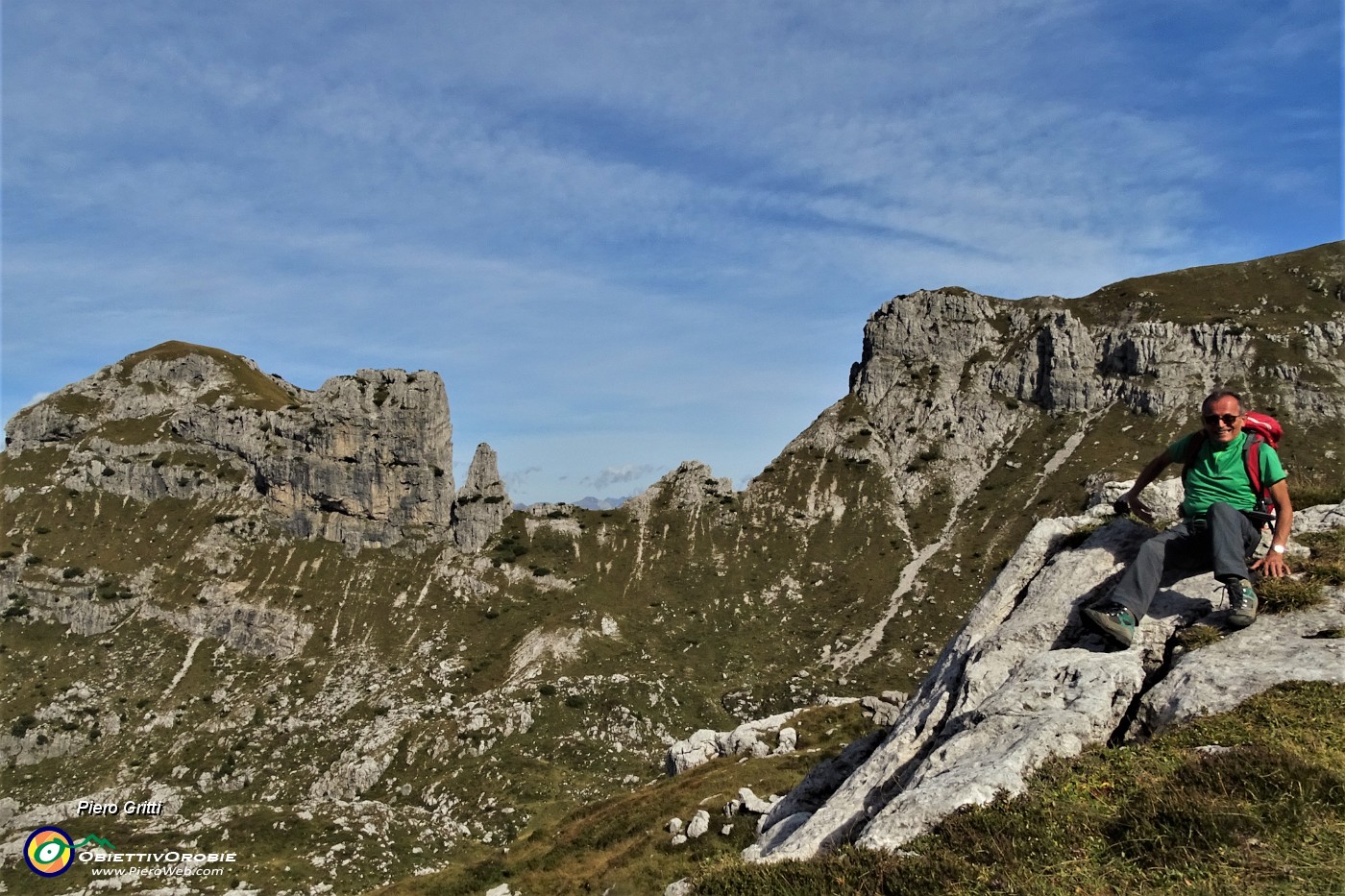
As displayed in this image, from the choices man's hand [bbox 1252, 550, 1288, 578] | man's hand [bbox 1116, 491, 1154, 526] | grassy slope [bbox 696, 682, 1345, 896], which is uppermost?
man's hand [bbox 1116, 491, 1154, 526]

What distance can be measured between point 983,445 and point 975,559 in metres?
47.3

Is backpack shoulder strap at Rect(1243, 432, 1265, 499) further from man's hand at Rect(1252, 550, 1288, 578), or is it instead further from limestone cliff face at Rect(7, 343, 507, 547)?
limestone cliff face at Rect(7, 343, 507, 547)

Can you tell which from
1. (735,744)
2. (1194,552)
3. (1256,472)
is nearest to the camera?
(1256,472)

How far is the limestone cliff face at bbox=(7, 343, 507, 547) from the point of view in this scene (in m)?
156

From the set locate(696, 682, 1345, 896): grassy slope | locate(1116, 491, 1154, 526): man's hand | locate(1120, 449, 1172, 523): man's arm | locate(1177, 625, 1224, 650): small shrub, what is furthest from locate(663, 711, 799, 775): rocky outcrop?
locate(696, 682, 1345, 896): grassy slope

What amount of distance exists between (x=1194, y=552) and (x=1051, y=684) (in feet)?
12.5

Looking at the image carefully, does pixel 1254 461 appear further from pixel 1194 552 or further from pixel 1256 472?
pixel 1194 552

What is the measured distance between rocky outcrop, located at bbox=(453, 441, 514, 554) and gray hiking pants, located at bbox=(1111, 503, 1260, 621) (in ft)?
506

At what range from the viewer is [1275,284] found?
191m

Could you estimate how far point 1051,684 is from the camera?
11359 mm

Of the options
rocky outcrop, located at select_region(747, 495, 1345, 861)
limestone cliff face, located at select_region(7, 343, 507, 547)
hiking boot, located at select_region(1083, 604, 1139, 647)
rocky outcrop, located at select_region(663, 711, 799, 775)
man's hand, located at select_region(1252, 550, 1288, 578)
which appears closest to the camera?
rocky outcrop, located at select_region(747, 495, 1345, 861)

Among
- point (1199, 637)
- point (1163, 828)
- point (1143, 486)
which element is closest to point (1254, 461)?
point (1143, 486)

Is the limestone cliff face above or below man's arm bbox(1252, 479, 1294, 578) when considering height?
above

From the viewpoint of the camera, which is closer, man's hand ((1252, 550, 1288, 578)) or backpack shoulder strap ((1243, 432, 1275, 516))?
man's hand ((1252, 550, 1288, 578))
